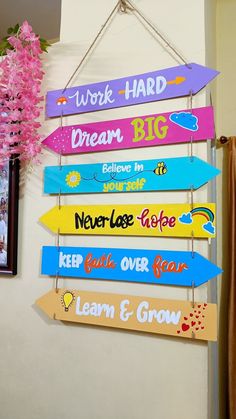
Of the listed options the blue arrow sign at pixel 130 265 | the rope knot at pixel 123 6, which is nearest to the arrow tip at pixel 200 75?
the rope knot at pixel 123 6

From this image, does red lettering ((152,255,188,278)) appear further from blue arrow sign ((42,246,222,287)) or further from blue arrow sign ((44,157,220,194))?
blue arrow sign ((44,157,220,194))

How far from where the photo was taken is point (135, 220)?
955 mm

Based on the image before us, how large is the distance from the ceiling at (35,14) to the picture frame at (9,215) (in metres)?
1.17

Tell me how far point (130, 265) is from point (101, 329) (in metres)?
0.23

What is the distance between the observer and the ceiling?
1.80 metres

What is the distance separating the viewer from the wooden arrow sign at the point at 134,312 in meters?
0.85

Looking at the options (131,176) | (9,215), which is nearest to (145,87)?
(131,176)

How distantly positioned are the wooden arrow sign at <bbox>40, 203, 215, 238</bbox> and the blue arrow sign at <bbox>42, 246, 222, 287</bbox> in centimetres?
6

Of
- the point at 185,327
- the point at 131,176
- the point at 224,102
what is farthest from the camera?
the point at 224,102

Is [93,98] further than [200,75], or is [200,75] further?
[93,98]

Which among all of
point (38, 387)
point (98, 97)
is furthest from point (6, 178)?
point (38, 387)

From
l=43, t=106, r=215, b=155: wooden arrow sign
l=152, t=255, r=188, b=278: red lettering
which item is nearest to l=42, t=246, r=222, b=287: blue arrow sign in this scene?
l=152, t=255, r=188, b=278: red lettering

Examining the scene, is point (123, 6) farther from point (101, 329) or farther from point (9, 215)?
point (101, 329)

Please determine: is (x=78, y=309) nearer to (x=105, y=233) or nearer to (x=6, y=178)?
(x=105, y=233)
